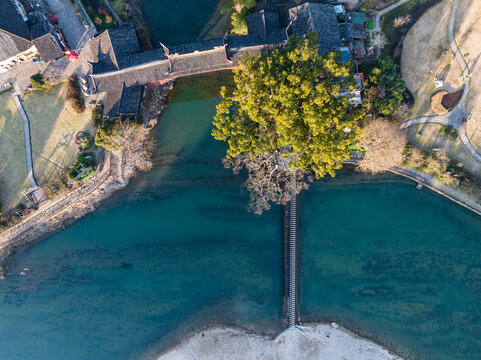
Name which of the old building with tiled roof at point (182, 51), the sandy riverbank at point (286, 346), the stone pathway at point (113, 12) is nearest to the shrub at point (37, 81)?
the old building with tiled roof at point (182, 51)

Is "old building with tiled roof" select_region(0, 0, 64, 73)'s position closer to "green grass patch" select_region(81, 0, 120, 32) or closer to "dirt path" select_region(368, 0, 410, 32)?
"green grass patch" select_region(81, 0, 120, 32)

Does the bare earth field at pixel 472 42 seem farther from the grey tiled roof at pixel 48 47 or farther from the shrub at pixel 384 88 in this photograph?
the grey tiled roof at pixel 48 47

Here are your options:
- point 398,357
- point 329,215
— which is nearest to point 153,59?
point 329,215

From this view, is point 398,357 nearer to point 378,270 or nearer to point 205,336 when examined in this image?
point 378,270

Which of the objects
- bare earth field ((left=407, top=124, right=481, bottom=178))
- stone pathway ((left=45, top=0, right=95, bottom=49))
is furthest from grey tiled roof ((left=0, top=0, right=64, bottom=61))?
bare earth field ((left=407, top=124, right=481, bottom=178))

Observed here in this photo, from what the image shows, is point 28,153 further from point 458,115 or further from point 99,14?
point 458,115
